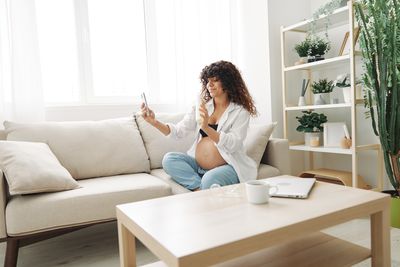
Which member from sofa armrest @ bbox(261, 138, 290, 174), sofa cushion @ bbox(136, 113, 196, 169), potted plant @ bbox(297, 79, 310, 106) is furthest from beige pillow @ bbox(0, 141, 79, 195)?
potted plant @ bbox(297, 79, 310, 106)

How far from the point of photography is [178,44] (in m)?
2.70

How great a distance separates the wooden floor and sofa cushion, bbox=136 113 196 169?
0.55m

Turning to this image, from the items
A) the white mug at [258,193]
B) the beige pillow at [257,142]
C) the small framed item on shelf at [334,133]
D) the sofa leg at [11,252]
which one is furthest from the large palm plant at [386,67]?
the sofa leg at [11,252]

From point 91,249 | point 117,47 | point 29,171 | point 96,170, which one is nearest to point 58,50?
point 117,47

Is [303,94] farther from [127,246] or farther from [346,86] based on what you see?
[127,246]

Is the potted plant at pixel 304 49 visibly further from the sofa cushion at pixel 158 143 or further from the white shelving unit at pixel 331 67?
the sofa cushion at pixel 158 143

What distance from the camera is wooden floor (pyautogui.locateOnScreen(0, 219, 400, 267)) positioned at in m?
1.62

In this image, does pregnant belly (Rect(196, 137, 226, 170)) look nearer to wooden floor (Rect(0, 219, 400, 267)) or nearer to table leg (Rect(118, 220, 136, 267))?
wooden floor (Rect(0, 219, 400, 267))

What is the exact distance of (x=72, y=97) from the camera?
8.08 feet

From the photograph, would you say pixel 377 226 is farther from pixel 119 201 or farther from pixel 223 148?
pixel 119 201

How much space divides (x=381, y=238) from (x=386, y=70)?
1.05m

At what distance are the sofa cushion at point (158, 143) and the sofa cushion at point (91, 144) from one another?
0.06 meters

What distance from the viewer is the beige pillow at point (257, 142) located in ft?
6.72

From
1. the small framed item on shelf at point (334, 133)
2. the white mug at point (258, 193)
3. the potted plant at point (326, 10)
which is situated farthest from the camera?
the small framed item on shelf at point (334, 133)
